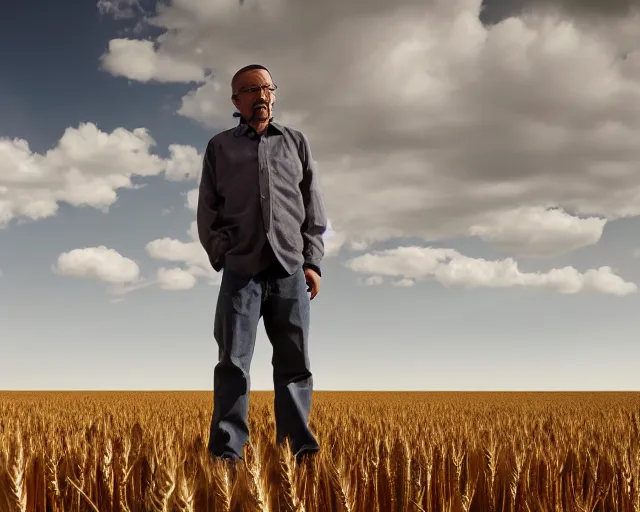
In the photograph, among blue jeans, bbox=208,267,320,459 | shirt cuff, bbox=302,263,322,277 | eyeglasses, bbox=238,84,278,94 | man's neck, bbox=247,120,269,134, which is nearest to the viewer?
blue jeans, bbox=208,267,320,459

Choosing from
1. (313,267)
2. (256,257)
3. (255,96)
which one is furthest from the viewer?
(313,267)

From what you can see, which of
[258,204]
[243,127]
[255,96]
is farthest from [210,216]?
[255,96]

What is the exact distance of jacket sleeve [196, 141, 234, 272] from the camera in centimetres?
352

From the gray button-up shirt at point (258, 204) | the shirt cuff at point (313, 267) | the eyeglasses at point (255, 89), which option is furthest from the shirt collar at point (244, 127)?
the shirt cuff at point (313, 267)

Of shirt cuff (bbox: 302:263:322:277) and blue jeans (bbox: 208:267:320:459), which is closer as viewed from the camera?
blue jeans (bbox: 208:267:320:459)

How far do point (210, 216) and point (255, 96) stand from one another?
0.71 m

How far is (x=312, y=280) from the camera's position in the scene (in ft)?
12.3

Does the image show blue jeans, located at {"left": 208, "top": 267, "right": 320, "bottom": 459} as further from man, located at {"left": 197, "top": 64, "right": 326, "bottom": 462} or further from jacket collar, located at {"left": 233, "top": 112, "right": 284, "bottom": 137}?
jacket collar, located at {"left": 233, "top": 112, "right": 284, "bottom": 137}

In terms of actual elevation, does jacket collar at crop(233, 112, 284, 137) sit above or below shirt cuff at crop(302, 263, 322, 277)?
above

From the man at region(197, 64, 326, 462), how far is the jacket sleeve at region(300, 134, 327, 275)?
1 cm

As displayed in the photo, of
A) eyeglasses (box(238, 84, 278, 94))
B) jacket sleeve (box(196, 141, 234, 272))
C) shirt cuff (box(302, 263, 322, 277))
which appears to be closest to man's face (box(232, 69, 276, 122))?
eyeglasses (box(238, 84, 278, 94))

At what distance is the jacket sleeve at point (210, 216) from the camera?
3.52 m

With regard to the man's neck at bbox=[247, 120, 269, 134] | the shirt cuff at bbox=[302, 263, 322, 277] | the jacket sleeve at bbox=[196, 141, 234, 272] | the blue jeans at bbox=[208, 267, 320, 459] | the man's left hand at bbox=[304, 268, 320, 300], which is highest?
the man's neck at bbox=[247, 120, 269, 134]

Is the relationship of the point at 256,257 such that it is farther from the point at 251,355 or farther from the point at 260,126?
the point at 260,126
